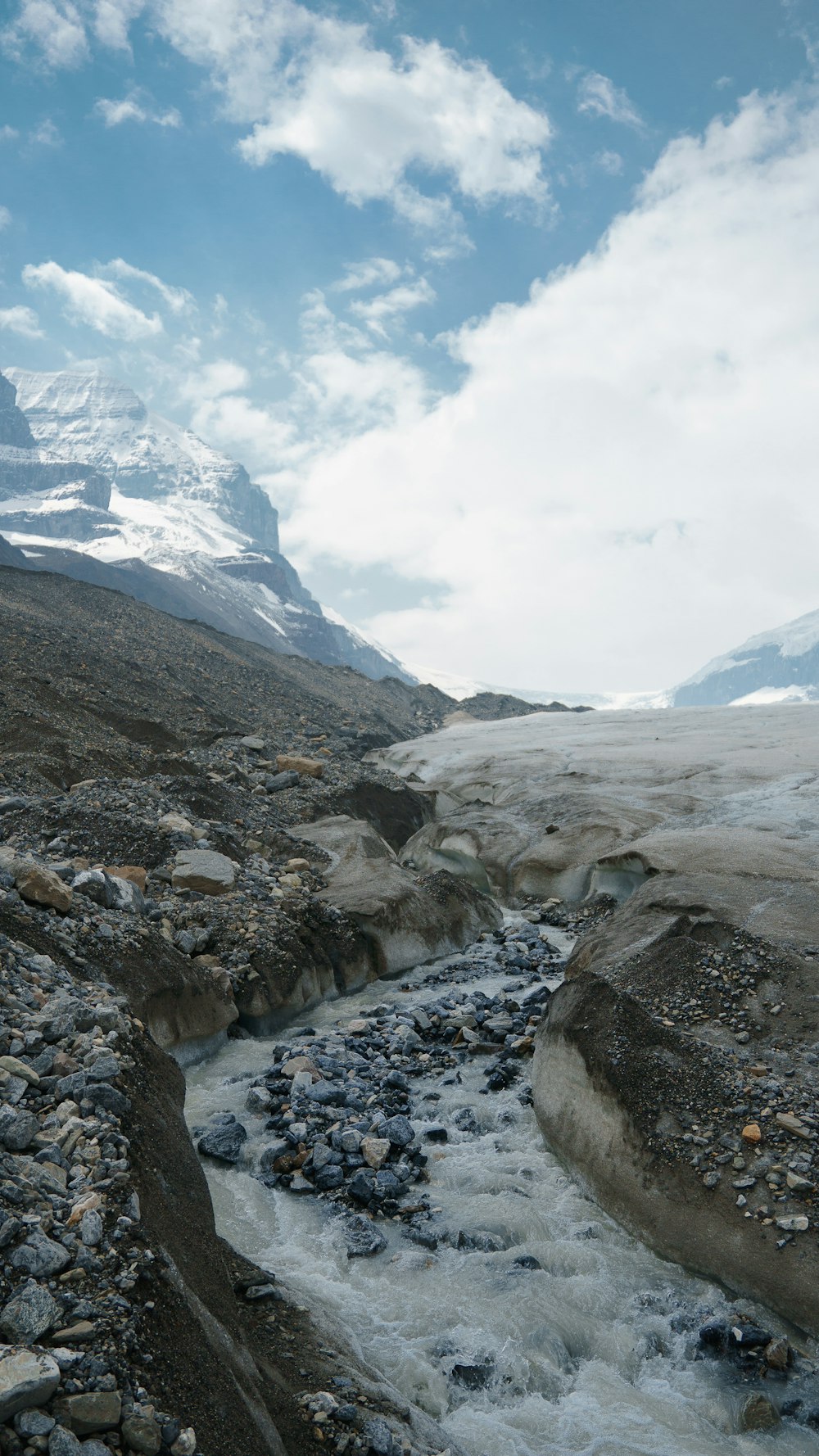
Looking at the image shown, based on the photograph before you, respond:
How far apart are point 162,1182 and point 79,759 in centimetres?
1704

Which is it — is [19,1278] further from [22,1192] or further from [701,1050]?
[701,1050]

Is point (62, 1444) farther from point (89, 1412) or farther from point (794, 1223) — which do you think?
point (794, 1223)

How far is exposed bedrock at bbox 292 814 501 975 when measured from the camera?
1470cm

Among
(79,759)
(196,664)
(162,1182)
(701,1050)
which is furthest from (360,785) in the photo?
(196,664)

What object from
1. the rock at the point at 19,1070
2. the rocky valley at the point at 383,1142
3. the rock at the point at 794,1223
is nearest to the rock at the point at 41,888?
the rocky valley at the point at 383,1142

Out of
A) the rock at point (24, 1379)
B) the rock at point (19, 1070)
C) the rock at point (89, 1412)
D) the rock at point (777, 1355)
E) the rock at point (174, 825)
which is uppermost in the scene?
the rock at point (174, 825)

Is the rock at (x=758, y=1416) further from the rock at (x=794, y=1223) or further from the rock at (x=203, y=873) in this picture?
the rock at (x=203, y=873)

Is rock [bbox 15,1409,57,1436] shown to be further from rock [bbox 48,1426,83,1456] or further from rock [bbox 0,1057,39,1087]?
rock [bbox 0,1057,39,1087]

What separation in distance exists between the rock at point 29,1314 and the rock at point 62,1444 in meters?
0.46

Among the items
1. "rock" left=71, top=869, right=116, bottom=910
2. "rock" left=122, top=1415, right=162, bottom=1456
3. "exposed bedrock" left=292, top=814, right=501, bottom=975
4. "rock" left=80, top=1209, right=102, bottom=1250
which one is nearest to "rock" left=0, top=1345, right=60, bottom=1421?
"rock" left=122, top=1415, right=162, bottom=1456

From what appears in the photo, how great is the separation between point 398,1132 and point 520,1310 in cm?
243

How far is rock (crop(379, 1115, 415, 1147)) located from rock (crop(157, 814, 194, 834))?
777 cm

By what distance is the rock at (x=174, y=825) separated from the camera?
14.8 m

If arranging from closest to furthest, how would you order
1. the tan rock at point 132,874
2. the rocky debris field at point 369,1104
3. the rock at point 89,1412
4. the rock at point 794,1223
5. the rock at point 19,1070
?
the rock at point 89,1412 < the rock at point 19,1070 < the rock at point 794,1223 < the rocky debris field at point 369,1104 < the tan rock at point 132,874
